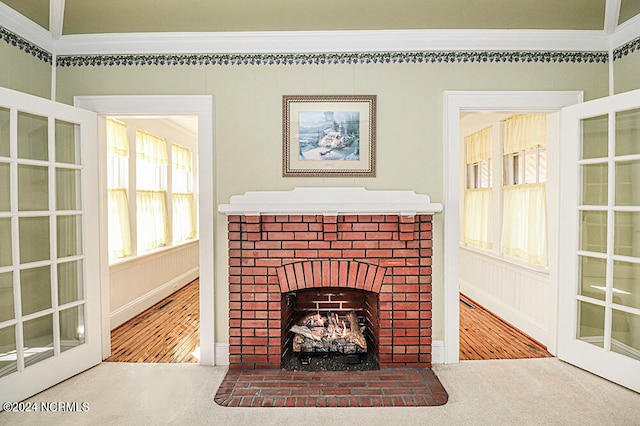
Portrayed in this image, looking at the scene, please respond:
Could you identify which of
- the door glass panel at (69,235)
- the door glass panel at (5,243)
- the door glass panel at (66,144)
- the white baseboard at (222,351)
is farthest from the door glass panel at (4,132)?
the white baseboard at (222,351)

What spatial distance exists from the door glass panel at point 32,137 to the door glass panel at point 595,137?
3747 millimetres

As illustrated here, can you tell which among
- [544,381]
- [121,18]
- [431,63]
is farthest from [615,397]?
[121,18]

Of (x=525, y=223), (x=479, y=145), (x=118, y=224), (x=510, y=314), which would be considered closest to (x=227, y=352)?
(x=118, y=224)

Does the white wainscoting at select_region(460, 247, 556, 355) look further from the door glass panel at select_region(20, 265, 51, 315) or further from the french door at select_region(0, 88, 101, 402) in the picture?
Result: the door glass panel at select_region(20, 265, 51, 315)

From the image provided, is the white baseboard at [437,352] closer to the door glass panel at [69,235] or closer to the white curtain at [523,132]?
the white curtain at [523,132]

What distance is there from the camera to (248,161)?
9.58ft

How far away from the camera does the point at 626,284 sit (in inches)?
101

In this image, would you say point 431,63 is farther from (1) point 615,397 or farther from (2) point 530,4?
(1) point 615,397

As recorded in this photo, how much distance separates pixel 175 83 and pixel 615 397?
3674 millimetres

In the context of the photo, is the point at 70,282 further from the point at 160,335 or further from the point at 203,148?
the point at 203,148

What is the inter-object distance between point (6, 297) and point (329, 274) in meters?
2.06

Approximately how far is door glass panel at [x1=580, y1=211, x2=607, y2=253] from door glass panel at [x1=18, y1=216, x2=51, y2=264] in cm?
374

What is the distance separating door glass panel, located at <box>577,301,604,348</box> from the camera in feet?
8.76

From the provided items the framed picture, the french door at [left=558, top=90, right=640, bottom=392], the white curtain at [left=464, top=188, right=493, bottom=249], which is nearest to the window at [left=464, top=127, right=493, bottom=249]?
the white curtain at [left=464, top=188, right=493, bottom=249]
